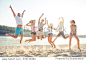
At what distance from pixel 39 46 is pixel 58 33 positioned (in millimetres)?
1390

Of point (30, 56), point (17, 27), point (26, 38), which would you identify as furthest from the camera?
point (26, 38)

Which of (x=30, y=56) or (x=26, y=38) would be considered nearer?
(x=30, y=56)

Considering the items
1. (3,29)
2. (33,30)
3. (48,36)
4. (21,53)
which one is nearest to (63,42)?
(48,36)

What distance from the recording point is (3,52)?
5074 mm

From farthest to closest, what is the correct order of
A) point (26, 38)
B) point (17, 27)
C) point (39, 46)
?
point (39, 46) < point (26, 38) < point (17, 27)

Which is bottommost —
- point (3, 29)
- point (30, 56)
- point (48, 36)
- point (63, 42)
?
point (30, 56)

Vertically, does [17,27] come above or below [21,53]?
above

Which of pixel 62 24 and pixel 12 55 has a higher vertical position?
pixel 62 24

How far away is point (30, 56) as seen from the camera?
184 inches

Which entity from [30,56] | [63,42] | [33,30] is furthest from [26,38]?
[63,42]

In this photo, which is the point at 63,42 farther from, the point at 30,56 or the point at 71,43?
the point at 30,56

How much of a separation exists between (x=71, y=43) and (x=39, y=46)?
1.78 m

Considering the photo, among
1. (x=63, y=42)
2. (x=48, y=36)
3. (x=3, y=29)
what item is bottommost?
(x=63, y=42)

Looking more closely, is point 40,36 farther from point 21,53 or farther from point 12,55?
point 12,55
